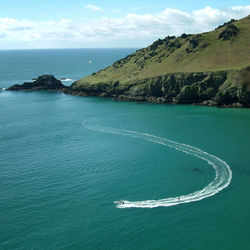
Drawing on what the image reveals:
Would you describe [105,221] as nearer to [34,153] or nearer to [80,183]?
[80,183]

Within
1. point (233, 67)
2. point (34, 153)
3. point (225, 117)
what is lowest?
point (34, 153)

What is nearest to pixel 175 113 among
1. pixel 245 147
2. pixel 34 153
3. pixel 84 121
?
pixel 84 121

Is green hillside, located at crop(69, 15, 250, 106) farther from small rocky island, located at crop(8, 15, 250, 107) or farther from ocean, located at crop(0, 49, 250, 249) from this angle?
ocean, located at crop(0, 49, 250, 249)

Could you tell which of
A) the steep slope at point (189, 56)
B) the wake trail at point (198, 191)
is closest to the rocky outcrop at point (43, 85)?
the steep slope at point (189, 56)

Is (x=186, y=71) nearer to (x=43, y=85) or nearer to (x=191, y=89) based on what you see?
(x=191, y=89)

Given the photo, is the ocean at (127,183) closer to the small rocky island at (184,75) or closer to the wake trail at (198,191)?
the wake trail at (198,191)

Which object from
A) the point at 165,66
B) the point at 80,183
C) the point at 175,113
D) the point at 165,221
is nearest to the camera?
the point at 165,221
